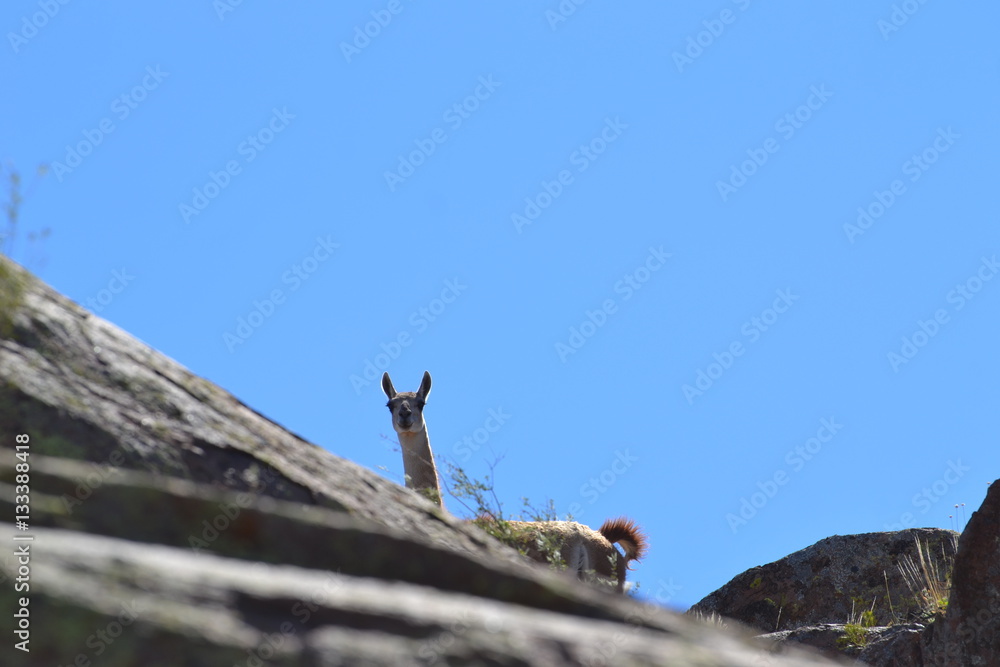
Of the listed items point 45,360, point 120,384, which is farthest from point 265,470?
point 45,360

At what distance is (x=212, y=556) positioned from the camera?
2486mm

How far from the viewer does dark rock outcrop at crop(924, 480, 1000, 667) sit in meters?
6.23

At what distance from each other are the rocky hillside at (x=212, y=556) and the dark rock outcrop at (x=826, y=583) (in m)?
6.29

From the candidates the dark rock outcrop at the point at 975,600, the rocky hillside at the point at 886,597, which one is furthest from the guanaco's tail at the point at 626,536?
the dark rock outcrop at the point at 975,600

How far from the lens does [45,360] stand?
144 inches

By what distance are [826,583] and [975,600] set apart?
3.42 m

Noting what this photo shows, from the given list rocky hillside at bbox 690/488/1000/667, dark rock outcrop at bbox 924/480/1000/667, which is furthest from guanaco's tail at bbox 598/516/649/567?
dark rock outcrop at bbox 924/480/1000/667

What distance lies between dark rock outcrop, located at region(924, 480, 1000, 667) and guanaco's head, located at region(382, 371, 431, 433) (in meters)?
7.10

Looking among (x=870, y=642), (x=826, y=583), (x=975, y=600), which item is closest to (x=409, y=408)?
(x=826, y=583)

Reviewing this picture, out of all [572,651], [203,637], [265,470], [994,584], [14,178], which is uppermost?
[994,584]

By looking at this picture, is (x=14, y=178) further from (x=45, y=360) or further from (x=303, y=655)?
(x=303, y=655)

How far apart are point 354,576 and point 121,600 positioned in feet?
2.17

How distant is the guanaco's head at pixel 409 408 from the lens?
12523 millimetres

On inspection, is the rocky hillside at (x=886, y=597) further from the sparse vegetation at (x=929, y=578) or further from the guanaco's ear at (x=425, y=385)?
the guanaco's ear at (x=425, y=385)
